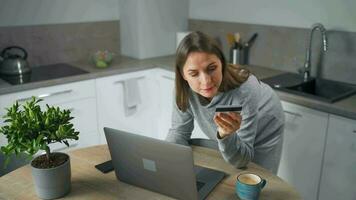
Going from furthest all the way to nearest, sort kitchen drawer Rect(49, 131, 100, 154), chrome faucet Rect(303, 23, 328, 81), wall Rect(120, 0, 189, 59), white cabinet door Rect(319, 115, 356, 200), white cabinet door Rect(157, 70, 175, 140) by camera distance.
Answer: wall Rect(120, 0, 189, 59) < white cabinet door Rect(157, 70, 175, 140) < kitchen drawer Rect(49, 131, 100, 154) < chrome faucet Rect(303, 23, 328, 81) < white cabinet door Rect(319, 115, 356, 200)

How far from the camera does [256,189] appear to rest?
3.80ft

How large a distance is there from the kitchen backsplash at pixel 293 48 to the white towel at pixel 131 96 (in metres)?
0.89

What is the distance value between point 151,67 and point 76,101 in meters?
0.70

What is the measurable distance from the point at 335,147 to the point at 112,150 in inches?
53.1

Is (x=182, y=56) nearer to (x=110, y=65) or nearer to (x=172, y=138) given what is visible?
(x=172, y=138)

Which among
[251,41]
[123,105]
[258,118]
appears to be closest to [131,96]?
[123,105]

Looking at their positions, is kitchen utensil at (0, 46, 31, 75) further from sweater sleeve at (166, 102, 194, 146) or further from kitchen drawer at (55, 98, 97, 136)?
sweater sleeve at (166, 102, 194, 146)

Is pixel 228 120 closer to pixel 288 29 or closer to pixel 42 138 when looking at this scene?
pixel 42 138

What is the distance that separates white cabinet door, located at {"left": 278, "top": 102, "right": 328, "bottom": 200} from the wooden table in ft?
2.70

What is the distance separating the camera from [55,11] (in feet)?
9.89

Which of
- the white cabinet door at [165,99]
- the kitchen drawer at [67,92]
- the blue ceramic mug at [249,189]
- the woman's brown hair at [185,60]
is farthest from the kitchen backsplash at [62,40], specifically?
the blue ceramic mug at [249,189]

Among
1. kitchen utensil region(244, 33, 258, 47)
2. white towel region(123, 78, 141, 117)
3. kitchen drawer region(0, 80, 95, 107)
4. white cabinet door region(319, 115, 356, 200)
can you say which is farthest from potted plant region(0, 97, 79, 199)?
kitchen utensil region(244, 33, 258, 47)

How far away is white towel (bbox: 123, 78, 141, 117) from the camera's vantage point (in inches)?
116

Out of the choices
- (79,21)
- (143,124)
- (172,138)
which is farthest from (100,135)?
(172,138)
